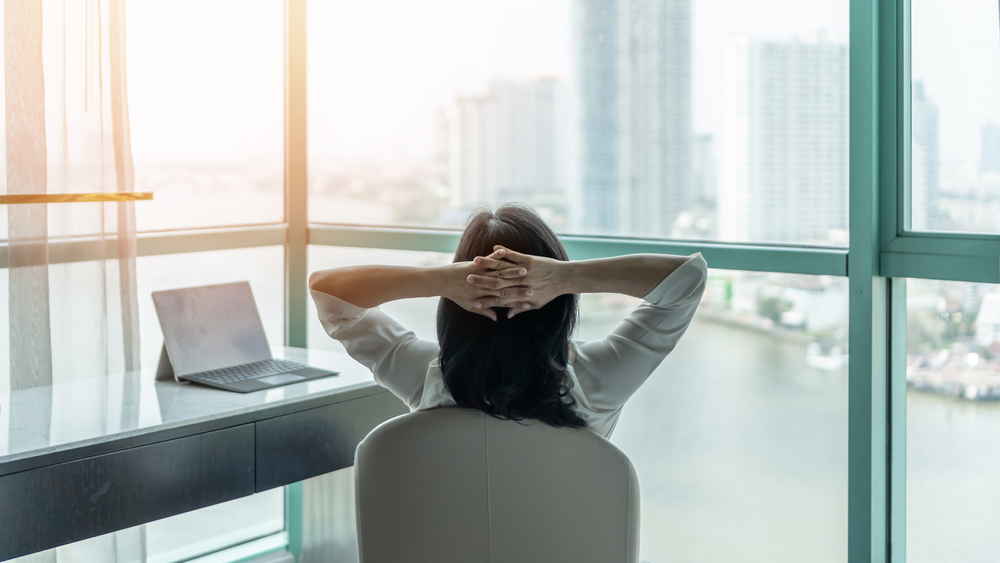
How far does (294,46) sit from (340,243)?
0.67 meters

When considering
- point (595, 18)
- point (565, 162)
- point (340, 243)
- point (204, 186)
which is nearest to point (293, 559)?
point (340, 243)

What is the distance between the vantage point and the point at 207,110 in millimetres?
2676

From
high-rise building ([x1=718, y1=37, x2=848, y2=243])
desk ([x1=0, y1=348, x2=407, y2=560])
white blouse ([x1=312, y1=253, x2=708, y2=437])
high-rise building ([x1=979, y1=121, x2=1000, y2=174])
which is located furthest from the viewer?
high-rise building ([x1=718, y1=37, x2=848, y2=243])

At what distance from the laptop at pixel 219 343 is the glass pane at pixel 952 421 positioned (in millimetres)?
1387

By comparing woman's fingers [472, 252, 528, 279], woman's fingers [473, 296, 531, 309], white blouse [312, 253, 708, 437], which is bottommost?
white blouse [312, 253, 708, 437]

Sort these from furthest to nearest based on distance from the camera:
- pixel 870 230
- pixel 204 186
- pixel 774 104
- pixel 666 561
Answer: pixel 204 186
pixel 666 561
pixel 774 104
pixel 870 230

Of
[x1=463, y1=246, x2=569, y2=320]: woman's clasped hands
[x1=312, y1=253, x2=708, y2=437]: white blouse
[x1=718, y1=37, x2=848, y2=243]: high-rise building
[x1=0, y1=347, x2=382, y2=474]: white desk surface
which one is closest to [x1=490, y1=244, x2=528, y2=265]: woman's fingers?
[x1=463, y1=246, x2=569, y2=320]: woman's clasped hands

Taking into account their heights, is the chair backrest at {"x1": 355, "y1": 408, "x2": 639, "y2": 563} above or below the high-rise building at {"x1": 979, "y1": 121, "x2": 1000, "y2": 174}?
below

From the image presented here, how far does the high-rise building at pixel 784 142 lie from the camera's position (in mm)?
1948

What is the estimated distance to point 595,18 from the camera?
91.7 inches

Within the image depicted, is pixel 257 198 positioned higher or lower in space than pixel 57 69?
lower

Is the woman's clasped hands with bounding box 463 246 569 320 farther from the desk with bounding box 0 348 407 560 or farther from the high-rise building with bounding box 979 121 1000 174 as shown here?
the high-rise building with bounding box 979 121 1000 174

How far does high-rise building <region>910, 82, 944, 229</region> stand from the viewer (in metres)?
1.79

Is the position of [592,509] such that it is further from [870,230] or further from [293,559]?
[293,559]
